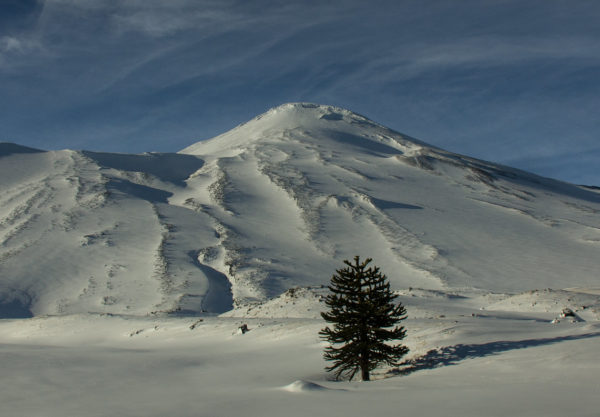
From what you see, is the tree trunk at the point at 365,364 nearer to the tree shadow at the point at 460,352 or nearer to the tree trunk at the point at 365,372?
the tree trunk at the point at 365,372

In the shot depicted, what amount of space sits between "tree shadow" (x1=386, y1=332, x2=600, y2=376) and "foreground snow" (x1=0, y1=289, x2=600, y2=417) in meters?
0.04

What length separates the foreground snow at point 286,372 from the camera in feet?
38.3

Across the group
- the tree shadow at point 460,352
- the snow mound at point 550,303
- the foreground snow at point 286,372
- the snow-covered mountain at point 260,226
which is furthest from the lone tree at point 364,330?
the snow-covered mountain at point 260,226

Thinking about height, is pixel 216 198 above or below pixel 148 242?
above

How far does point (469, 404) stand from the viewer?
439 inches

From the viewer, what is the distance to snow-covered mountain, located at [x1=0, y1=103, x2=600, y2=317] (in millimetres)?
46219

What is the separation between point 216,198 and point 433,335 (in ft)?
176

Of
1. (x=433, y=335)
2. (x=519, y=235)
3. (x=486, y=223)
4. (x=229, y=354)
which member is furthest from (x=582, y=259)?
(x=229, y=354)

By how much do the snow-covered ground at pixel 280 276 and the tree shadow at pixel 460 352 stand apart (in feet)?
0.42

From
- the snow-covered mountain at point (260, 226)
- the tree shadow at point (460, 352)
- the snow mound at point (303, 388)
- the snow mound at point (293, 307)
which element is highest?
the snow-covered mountain at point (260, 226)

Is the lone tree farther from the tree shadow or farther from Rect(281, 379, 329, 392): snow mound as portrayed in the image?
Rect(281, 379, 329, 392): snow mound

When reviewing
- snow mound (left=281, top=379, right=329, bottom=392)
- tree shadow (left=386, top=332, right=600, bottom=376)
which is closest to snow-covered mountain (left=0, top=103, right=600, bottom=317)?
tree shadow (left=386, top=332, right=600, bottom=376)

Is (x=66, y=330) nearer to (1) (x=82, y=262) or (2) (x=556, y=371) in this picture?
(1) (x=82, y=262)

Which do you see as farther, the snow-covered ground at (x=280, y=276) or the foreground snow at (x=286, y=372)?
the snow-covered ground at (x=280, y=276)
